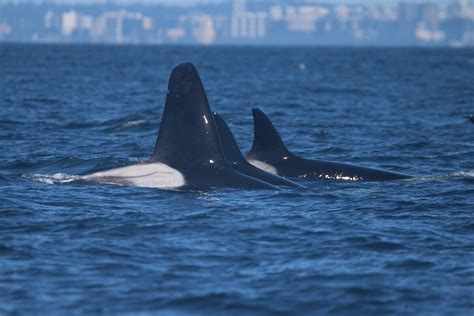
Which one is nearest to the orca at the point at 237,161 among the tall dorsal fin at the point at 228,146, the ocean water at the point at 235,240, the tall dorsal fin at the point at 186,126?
the tall dorsal fin at the point at 228,146

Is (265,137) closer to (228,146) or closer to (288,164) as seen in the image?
(288,164)

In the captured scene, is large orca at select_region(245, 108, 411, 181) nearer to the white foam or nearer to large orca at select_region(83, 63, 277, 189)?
large orca at select_region(83, 63, 277, 189)

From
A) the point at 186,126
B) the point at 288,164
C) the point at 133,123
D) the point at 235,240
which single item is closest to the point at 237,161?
the point at 186,126

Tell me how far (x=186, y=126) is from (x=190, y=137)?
0.19 m

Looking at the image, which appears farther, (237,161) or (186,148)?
(237,161)

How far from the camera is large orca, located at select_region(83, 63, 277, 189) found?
16797 mm

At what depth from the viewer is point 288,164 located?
1994cm

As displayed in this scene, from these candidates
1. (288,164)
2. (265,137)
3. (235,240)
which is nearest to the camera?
(235,240)

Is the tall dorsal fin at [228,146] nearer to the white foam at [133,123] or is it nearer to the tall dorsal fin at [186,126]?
the tall dorsal fin at [186,126]

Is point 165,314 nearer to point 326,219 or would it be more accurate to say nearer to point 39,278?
point 39,278

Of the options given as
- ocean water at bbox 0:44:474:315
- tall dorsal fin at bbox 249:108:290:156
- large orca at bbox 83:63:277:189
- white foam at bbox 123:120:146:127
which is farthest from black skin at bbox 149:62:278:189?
white foam at bbox 123:120:146:127

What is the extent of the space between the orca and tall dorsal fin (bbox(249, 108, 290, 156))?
1.79m

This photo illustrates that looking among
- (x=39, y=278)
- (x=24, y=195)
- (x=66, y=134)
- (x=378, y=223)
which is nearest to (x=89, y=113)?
(x=66, y=134)

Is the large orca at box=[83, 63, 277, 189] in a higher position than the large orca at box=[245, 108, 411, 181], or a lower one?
higher
